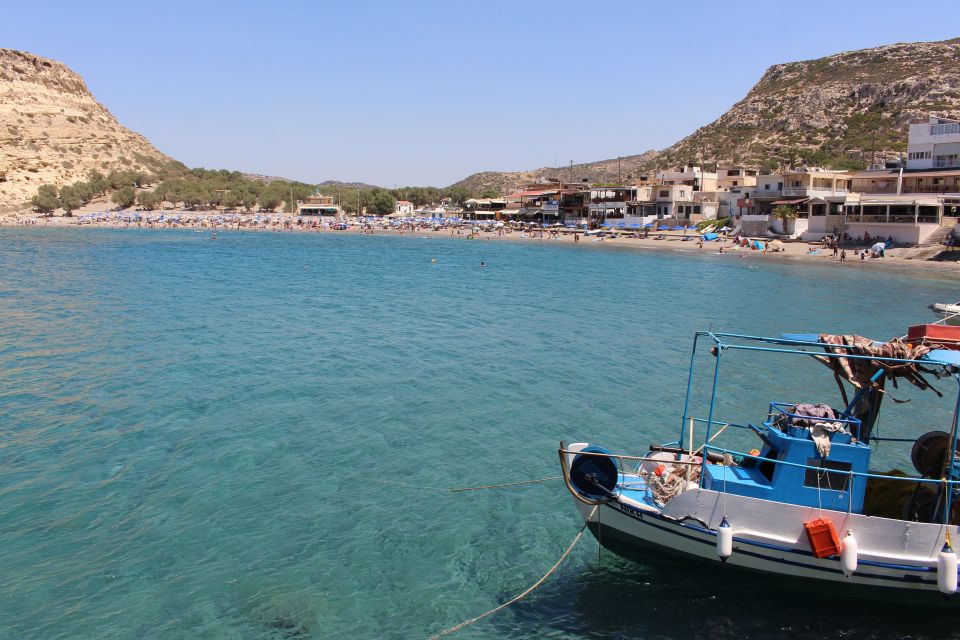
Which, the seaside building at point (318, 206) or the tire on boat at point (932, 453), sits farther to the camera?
the seaside building at point (318, 206)

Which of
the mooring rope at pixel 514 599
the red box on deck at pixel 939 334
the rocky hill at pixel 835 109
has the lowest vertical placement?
the mooring rope at pixel 514 599

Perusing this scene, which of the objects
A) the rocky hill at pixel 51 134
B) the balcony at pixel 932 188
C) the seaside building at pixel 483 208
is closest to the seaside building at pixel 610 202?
the seaside building at pixel 483 208

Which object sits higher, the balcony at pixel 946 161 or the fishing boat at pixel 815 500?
the balcony at pixel 946 161

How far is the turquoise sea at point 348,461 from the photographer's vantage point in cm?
1008

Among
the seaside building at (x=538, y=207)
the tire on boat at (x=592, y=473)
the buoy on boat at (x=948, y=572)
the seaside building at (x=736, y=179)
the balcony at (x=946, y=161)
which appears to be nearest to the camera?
the buoy on boat at (x=948, y=572)

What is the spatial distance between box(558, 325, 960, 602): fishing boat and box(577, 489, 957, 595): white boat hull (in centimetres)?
1

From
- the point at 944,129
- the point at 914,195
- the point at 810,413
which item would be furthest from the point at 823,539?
the point at 944,129

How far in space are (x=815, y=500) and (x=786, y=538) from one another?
77 cm

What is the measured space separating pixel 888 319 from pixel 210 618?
113 feet

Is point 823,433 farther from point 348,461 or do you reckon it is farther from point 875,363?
point 348,461

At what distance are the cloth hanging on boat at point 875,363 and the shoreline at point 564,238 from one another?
49936mm

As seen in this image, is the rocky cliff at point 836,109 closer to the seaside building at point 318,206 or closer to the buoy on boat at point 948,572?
the seaside building at point 318,206

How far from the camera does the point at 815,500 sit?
1017 centimetres

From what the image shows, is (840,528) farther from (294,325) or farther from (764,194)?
(764,194)
